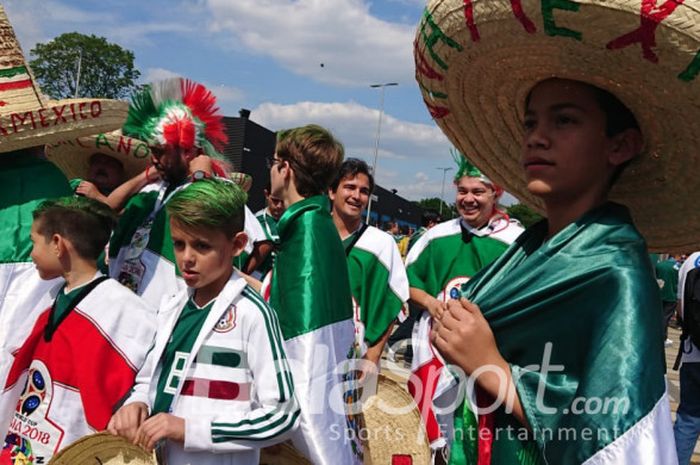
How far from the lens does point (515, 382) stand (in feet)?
5.49

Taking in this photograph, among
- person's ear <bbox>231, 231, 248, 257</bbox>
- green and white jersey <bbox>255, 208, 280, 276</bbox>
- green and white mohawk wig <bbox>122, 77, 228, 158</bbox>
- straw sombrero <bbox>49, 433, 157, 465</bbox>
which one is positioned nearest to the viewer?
straw sombrero <bbox>49, 433, 157, 465</bbox>

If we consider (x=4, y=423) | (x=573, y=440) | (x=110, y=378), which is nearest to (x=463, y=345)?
(x=573, y=440)

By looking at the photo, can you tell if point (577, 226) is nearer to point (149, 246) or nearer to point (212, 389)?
point (212, 389)

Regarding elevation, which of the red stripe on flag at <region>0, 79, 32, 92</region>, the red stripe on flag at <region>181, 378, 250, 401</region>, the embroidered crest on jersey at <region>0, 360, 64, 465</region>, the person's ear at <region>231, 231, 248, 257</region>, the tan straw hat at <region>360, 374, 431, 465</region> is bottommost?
the tan straw hat at <region>360, 374, 431, 465</region>

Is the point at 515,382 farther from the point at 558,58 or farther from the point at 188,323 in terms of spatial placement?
the point at 188,323

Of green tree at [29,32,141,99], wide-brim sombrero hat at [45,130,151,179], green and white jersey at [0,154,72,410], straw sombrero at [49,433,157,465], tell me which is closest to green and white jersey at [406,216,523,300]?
wide-brim sombrero hat at [45,130,151,179]

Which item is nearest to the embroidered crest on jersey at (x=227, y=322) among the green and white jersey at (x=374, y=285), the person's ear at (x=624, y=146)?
the person's ear at (x=624, y=146)

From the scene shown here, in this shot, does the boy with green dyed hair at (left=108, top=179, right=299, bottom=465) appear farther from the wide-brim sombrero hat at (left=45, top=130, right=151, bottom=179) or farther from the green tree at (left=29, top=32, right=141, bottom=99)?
the green tree at (left=29, top=32, right=141, bottom=99)

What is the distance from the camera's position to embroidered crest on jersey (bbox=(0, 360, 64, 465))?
110 inches

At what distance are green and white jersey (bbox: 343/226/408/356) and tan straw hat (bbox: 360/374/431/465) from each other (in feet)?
2.39

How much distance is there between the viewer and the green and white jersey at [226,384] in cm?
227

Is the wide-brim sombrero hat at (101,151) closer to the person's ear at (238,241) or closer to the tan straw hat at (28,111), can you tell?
the tan straw hat at (28,111)

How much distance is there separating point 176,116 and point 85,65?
55819mm

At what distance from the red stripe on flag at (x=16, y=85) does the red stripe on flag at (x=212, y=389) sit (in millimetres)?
1901
